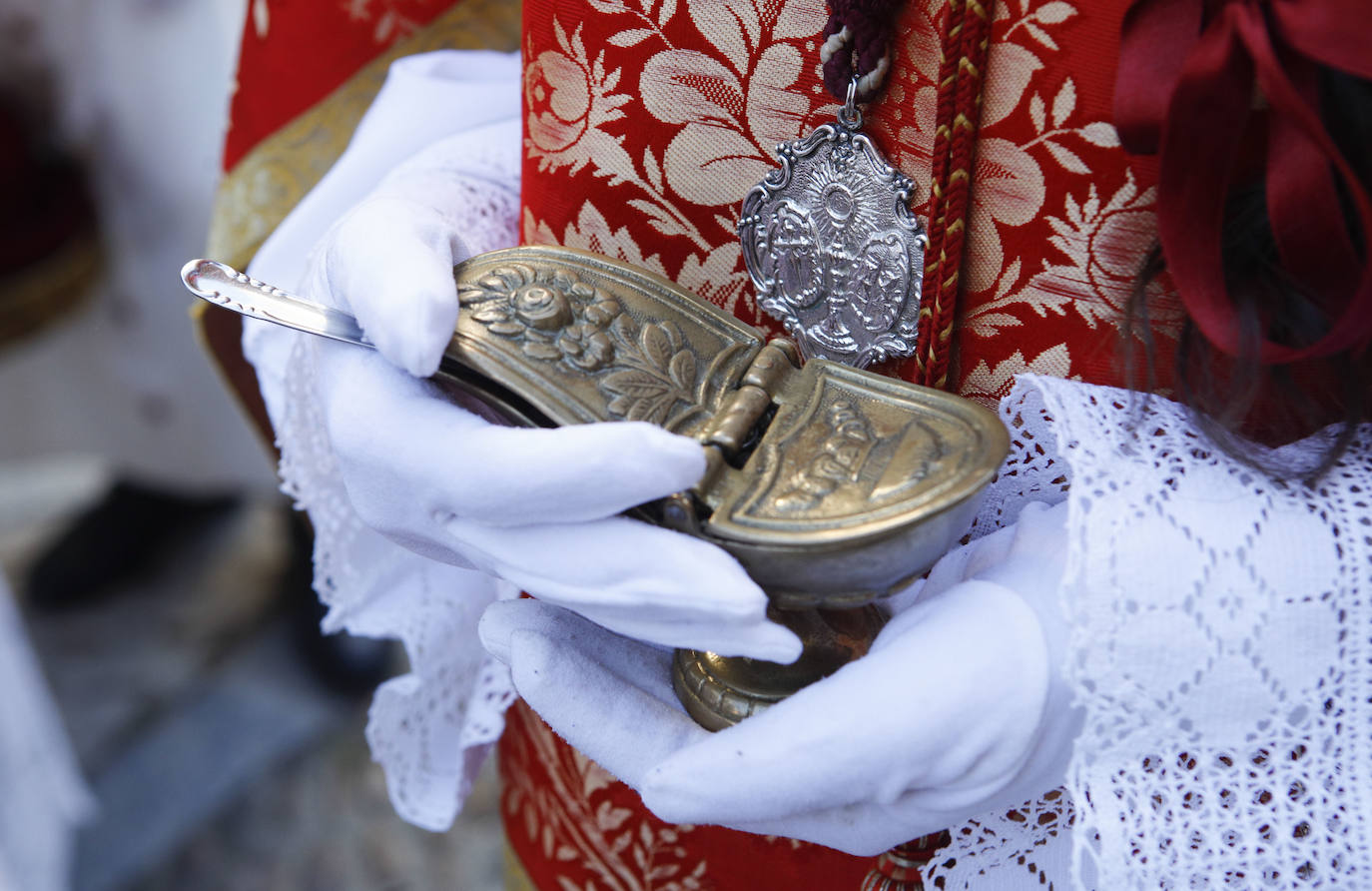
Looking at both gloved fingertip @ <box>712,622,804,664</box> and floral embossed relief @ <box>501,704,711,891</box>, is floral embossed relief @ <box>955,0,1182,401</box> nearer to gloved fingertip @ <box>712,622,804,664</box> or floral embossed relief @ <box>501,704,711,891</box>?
gloved fingertip @ <box>712,622,804,664</box>

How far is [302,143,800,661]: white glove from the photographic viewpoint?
14.9 inches

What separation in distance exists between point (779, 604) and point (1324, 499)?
0.64ft

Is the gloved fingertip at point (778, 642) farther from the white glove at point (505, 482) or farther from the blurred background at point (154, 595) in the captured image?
the blurred background at point (154, 595)

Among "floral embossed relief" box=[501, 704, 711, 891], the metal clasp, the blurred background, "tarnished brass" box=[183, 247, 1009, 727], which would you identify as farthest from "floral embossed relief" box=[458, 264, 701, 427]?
the blurred background

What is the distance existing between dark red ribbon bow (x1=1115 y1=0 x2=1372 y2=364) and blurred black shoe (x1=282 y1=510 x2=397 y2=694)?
125 centimetres

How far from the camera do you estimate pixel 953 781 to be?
407mm

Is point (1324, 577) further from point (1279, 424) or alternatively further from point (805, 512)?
point (805, 512)

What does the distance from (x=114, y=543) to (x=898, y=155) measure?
1537 mm

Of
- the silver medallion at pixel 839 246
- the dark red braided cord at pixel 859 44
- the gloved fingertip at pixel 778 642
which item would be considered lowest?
the gloved fingertip at pixel 778 642

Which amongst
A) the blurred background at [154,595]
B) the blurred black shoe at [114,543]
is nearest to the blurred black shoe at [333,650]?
the blurred background at [154,595]

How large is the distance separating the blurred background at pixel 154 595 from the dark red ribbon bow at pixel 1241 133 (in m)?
1.11

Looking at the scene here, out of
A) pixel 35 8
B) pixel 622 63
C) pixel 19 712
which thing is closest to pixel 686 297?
pixel 622 63

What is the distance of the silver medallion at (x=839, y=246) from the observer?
45 centimetres

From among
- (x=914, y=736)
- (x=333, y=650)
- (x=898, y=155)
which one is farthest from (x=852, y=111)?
(x=333, y=650)
